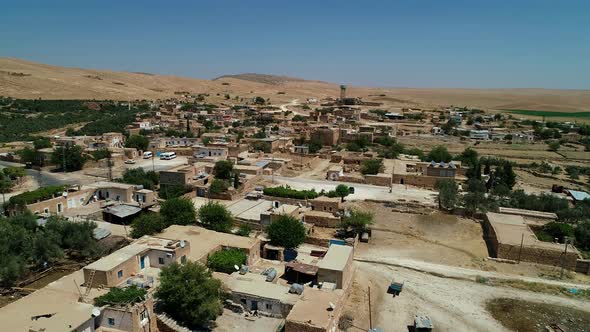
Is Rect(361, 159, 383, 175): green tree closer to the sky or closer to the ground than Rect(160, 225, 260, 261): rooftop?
closer to the sky

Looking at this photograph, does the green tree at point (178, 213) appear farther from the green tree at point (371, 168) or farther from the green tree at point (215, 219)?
the green tree at point (371, 168)

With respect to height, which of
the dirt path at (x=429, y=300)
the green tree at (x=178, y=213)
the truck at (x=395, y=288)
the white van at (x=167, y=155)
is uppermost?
the green tree at (x=178, y=213)

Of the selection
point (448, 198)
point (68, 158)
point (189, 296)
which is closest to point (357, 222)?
point (448, 198)

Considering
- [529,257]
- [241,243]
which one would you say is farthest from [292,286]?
[529,257]

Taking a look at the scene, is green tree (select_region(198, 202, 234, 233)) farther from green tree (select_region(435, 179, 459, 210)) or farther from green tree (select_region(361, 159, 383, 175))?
green tree (select_region(361, 159, 383, 175))

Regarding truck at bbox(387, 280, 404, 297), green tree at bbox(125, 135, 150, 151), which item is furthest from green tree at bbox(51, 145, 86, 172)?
truck at bbox(387, 280, 404, 297)

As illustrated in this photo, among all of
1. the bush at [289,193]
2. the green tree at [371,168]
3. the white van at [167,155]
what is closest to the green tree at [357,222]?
the bush at [289,193]

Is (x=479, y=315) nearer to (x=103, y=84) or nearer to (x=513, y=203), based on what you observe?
(x=513, y=203)
